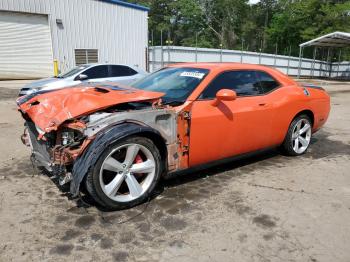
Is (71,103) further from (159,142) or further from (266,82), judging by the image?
(266,82)

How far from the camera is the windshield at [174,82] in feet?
12.9

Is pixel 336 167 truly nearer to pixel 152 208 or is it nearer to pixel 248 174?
pixel 248 174

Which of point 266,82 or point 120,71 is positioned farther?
point 120,71

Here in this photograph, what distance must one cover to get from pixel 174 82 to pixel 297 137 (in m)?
2.33

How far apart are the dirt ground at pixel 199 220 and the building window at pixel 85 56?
624 inches

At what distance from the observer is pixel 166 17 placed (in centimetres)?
6188

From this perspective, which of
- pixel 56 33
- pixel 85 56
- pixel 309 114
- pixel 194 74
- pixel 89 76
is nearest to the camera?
pixel 194 74

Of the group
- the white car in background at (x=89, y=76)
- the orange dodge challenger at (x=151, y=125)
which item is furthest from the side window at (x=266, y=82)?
the white car in background at (x=89, y=76)

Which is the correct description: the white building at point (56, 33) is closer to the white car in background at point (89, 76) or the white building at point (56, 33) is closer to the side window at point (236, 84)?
the white car in background at point (89, 76)

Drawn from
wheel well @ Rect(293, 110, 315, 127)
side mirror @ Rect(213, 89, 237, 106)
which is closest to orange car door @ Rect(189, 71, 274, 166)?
side mirror @ Rect(213, 89, 237, 106)

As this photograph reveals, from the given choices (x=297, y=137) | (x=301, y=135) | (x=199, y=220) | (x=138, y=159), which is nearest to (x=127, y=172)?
(x=138, y=159)

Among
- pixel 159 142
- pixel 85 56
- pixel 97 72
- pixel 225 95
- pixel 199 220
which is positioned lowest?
pixel 199 220

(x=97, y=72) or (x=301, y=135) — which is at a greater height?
(x=97, y=72)

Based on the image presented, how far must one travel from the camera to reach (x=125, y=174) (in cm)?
340
